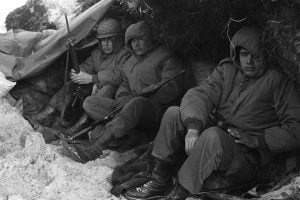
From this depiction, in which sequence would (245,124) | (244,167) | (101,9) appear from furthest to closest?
(101,9) < (245,124) < (244,167)

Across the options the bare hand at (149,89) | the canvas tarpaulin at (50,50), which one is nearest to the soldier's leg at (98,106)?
the bare hand at (149,89)

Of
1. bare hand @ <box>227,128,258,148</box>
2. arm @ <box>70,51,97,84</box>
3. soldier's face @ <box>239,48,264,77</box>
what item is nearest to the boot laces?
bare hand @ <box>227,128,258,148</box>

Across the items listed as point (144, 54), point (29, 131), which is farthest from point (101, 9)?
point (29, 131)

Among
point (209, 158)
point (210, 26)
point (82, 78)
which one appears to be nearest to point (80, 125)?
point (82, 78)

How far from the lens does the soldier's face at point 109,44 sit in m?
6.19

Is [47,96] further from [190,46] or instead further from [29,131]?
[190,46]

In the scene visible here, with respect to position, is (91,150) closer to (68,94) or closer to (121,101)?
(121,101)

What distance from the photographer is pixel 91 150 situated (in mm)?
5137

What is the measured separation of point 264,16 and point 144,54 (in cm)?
187

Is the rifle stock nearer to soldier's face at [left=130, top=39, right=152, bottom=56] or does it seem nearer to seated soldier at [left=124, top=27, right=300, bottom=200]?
soldier's face at [left=130, top=39, right=152, bottom=56]

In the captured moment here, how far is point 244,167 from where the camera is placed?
3932 millimetres

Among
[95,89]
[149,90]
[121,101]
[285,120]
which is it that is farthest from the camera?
[95,89]

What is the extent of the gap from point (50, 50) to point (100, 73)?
80 centimetres

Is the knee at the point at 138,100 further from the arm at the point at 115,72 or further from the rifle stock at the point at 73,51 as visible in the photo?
the rifle stock at the point at 73,51
